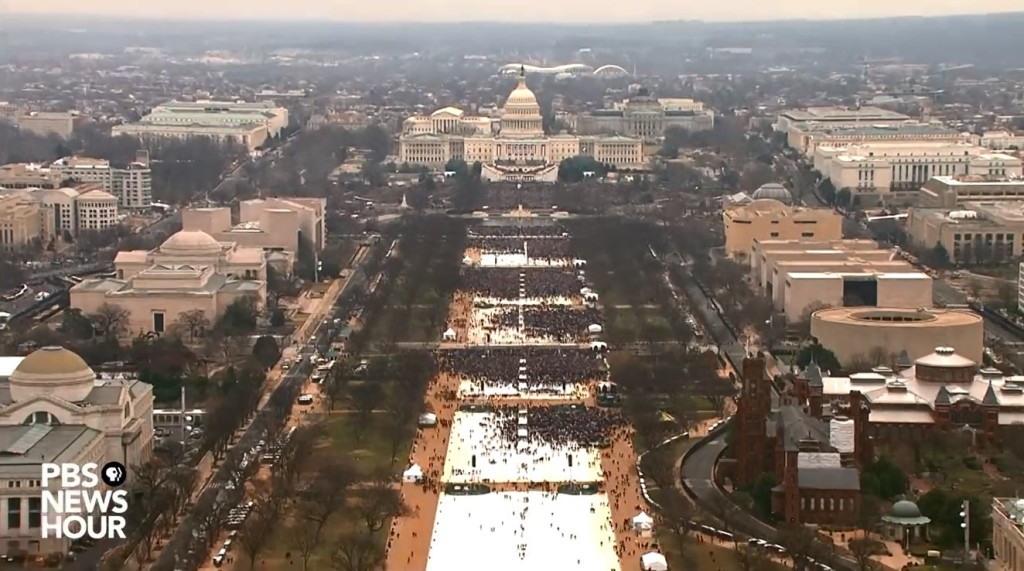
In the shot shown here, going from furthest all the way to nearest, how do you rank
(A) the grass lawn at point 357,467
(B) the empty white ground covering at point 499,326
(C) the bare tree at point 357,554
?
(B) the empty white ground covering at point 499,326
(A) the grass lawn at point 357,467
(C) the bare tree at point 357,554

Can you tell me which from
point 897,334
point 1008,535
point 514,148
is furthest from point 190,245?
point 514,148

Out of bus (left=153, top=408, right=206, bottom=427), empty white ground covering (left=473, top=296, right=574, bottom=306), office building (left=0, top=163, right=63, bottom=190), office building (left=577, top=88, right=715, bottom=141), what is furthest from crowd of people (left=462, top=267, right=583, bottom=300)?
office building (left=577, top=88, right=715, bottom=141)

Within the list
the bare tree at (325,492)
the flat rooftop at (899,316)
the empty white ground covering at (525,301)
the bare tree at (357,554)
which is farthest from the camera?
the empty white ground covering at (525,301)

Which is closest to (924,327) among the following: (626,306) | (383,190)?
(626,306)

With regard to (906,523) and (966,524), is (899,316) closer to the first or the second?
(906,523)

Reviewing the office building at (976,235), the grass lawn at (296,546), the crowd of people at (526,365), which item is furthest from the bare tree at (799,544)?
the office building at (976,235)

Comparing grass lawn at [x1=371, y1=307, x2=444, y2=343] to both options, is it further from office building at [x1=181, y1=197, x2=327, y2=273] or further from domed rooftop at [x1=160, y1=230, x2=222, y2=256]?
office building at [x1=181, y1=197, x2=327, y2=273]

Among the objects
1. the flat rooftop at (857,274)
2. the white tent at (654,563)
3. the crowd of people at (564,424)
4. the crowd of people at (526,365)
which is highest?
the flat rooftop at (857,274)

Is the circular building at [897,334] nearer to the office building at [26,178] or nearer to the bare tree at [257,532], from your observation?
the bare tree at [257,532]
